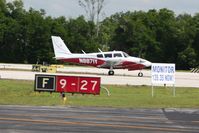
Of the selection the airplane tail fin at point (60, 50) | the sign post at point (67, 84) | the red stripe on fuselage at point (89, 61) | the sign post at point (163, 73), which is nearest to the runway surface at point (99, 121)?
the sign post at point (67, 84)

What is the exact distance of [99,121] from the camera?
1773 cm

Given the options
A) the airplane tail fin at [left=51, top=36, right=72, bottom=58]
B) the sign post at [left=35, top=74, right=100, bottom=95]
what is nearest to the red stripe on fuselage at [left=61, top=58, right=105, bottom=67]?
the airplane tail fin at [left=51, top=36, right=72, bottom=58]

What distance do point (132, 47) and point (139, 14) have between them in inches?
381

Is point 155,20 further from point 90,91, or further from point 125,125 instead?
point 125,125

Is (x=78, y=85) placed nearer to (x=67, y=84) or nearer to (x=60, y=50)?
(x=67, y=84)

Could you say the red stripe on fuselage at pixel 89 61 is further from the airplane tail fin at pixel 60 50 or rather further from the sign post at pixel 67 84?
the sign post at pixel 67 84

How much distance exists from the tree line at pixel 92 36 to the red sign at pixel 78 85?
63.8 metres

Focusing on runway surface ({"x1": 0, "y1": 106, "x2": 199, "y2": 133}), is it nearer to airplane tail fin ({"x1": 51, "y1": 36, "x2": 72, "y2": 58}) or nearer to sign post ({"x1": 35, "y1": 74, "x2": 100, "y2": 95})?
sign post ({"x1": 35, "y1": 74, "x2": 100, "y2": 95})

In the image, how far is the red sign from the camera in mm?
29766

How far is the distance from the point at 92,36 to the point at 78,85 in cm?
7690

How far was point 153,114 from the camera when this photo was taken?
21.0 metres

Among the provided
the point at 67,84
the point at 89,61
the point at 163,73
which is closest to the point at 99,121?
the point at 67,84

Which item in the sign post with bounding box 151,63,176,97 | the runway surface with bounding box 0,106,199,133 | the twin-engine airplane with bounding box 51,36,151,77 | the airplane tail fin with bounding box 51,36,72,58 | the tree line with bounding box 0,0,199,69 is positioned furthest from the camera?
the tree line with bounding box 0,0,199,69

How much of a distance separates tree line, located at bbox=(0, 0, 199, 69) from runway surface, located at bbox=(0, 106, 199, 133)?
2871 inches
